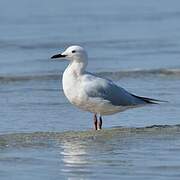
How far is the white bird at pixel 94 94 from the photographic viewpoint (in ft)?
35.2

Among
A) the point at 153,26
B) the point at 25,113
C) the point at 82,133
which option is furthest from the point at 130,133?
the point at 153,26

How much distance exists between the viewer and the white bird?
10.7 meters

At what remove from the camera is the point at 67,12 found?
2633cm

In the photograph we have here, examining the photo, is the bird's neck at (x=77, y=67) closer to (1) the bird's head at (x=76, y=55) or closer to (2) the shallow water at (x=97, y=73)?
(1) the bird's head at (x=76, y=55)

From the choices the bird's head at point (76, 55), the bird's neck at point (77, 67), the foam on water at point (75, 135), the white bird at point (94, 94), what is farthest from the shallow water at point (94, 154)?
the bird's head at point (76, 55)

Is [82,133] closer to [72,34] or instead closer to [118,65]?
[118,65]

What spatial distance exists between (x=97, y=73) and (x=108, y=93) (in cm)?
540

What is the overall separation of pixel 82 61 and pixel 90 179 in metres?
3.49

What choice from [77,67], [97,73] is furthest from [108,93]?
[97,73]

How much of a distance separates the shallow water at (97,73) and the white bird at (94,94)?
0.29 metres

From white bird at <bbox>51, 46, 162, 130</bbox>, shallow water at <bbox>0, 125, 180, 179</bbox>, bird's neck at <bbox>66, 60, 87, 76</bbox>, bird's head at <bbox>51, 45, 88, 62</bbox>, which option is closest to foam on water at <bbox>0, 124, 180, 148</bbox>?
shallow water at <bbox>0, 125, 180, 179</bbox>

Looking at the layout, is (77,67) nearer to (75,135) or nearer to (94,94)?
(94,94)

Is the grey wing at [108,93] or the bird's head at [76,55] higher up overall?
the bird's head at [76,55]

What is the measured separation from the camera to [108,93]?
1088 centimetres
